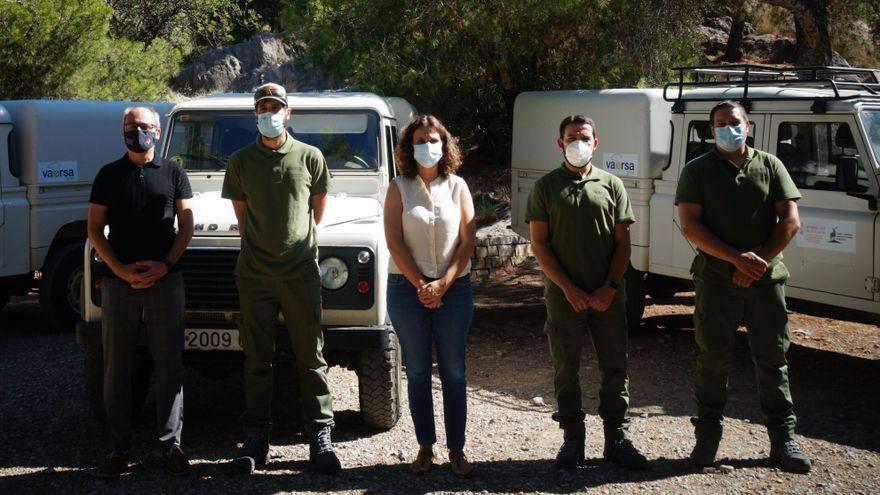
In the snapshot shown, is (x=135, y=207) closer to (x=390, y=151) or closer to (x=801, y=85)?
(x=390, y=151)

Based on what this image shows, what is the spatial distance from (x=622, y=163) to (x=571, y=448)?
12.4 ft

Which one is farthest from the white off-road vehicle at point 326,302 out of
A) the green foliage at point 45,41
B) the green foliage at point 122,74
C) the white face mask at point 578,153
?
the green foliage at point 122,74

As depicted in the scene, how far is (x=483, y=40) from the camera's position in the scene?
11000 millimetres

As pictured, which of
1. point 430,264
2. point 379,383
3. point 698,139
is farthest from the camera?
point 698,139

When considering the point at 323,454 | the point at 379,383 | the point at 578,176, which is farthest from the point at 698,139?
the point at 323,454

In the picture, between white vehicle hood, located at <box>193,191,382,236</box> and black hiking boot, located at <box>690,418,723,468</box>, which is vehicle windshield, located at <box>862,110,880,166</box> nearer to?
black hiking boot, located at <box>690,418,723,468</box>

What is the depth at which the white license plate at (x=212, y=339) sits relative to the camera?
213 inches

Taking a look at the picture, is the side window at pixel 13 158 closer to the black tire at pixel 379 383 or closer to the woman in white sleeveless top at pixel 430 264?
the black tire at pixel 379 383

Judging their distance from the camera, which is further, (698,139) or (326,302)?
(698,139)

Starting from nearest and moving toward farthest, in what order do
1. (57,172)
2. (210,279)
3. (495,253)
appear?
(210,279)
(57,172)
(495,253)

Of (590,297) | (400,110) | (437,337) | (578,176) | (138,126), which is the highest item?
(400,110)

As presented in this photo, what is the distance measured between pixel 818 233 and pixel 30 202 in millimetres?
6661

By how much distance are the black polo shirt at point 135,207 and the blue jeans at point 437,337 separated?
3.97 ft

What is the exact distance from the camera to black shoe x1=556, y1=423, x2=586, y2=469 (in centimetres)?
505
